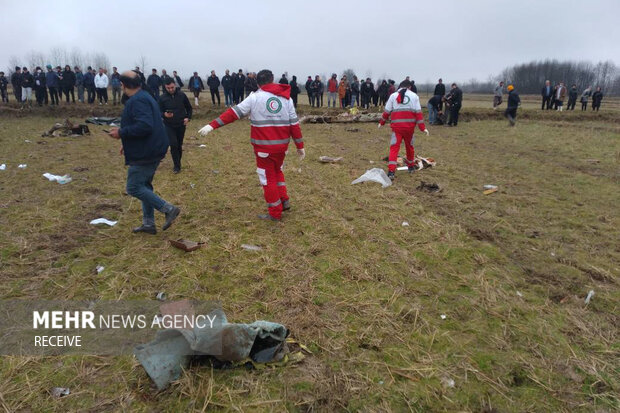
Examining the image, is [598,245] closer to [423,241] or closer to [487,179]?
[423,241]

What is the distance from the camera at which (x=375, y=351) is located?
111 inches

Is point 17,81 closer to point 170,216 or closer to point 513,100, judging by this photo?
point 170,216

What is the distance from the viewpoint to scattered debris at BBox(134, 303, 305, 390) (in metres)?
2.41

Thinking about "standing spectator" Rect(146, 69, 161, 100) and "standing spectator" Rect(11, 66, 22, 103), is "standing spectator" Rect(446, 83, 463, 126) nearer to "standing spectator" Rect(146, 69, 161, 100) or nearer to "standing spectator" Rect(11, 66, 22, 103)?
"standing spectator" Rect(146, 69, 161, 100)

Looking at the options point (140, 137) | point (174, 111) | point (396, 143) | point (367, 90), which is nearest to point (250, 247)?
point (140, 137)

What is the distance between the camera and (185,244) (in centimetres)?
438

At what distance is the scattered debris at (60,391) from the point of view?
2.38 m

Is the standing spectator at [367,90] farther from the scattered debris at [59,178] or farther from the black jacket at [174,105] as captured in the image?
the scattered debris at [59,178]

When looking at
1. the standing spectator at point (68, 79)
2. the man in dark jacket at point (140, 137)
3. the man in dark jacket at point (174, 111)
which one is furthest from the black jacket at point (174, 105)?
the standing spectator at point (68, 79)

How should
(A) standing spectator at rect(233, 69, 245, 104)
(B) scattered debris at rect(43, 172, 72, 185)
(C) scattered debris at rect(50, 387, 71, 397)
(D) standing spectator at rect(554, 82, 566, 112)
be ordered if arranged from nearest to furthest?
(C) scattered debris at rect(50, 387, 71, 397) → (B) scattered debris at rect(43, 172, 72, 185) → (A) standing spectator at rect(233, 69, 245, 104) → (D) standing spectator at rect(554, 82, 566, 112)

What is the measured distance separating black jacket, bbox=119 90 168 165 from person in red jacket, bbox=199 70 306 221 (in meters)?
0.60

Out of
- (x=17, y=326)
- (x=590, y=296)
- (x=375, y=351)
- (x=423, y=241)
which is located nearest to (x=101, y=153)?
(x=17, y=326)

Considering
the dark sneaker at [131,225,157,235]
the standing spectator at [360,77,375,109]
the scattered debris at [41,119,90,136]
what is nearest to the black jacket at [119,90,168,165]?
the dark sneaker at [131,225,157,235]

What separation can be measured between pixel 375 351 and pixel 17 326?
3003 mm
